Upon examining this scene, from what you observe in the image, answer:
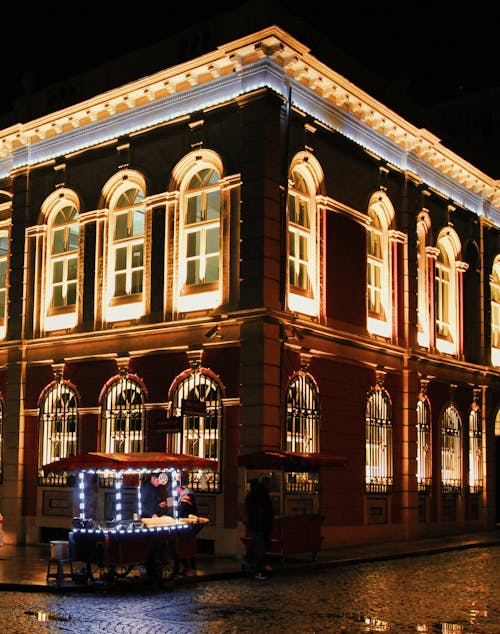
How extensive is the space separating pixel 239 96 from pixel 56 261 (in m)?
7.47

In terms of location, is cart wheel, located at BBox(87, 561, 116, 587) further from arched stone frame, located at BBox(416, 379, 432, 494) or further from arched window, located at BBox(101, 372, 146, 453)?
arched stone frame, located at BBox(416, 379, 432, 494)

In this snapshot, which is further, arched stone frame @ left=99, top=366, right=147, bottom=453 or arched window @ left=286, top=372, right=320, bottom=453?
arched stone frame @ left=99, top=366, right=147, bottom=453

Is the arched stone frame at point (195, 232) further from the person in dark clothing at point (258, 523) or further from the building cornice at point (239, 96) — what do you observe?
the person in dark clothing at point (258, 523)

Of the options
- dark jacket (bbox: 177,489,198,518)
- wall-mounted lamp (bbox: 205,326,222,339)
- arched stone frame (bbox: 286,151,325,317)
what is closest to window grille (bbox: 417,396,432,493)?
arched stone frame (bbox: 286,151,325,317)

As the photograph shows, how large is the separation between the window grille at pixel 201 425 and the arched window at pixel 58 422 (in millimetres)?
3614

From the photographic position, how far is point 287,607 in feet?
44.8

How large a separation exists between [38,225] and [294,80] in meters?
8.48

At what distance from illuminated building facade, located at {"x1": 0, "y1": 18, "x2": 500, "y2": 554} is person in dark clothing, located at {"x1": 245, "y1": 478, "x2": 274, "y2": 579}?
251cm

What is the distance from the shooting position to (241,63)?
22250 mm

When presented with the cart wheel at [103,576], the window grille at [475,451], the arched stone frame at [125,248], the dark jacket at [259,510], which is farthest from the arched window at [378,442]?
the cart wheel at [103,576]

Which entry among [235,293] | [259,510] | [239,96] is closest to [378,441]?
[235,293]

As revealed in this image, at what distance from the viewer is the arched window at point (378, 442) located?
24.9 m

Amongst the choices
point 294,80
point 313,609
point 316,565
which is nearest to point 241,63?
point 294,80

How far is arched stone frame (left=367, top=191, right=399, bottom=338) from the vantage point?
84.8ft
